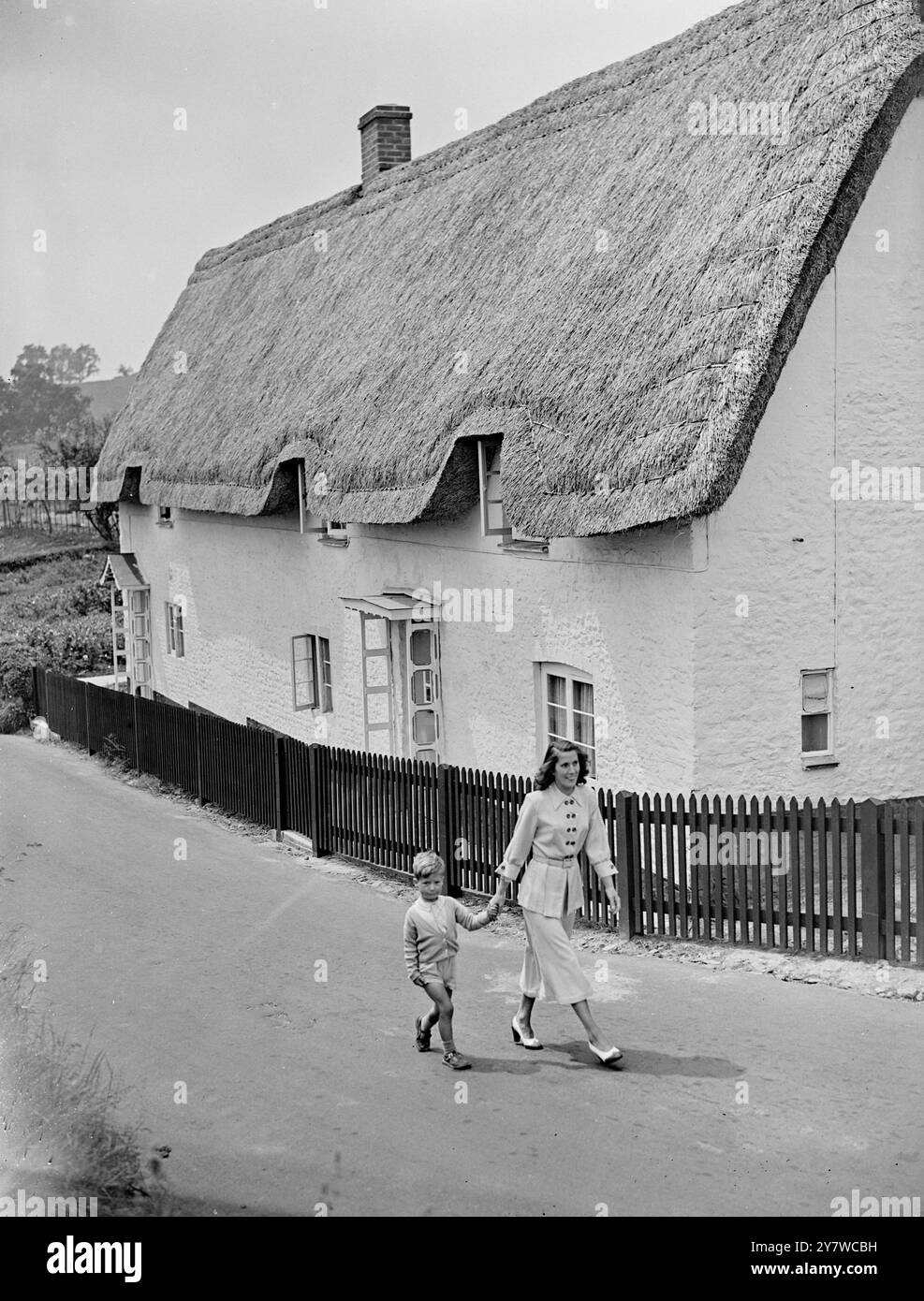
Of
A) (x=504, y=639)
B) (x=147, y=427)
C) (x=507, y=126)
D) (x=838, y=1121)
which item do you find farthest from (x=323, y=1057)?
(x=147, y=427)

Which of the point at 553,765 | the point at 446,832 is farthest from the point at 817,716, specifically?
the point at 553,765

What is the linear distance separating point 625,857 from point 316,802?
4.59 meters

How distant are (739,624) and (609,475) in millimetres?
1560

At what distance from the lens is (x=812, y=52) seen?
11.5 m

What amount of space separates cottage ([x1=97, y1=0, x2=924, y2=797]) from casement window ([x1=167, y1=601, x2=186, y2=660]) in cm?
655

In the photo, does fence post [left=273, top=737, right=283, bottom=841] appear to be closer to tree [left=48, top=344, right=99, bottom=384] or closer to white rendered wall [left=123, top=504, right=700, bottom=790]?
white rendered wall [left=123, top=504, right=700, bottom=790]

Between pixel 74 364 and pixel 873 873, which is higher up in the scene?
pixel 74 364

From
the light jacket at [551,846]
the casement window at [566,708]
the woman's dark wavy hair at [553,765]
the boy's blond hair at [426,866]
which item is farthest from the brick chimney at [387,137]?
the boy's blond hair at [426,866]

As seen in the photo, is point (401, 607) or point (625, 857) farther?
point (401, 607)

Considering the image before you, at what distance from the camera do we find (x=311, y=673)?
59.5 ft

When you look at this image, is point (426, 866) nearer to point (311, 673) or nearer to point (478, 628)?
point (478, 628)

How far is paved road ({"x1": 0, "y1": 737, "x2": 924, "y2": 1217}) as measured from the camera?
6.05 meters
